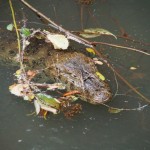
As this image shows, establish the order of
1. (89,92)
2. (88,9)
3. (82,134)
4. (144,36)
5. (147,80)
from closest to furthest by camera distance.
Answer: (82,134) → (89,92) → (147,80) → (144,36) → (88,9)

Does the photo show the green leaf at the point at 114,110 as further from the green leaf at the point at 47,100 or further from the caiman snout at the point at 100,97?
the green leaf at the point at 47,100

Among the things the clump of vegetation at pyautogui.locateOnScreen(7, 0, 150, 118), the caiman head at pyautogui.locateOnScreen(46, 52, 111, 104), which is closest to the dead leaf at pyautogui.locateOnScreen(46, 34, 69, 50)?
the clump of vegetation at pyautogui.locateOnScreen(7, 0, 150, 118)

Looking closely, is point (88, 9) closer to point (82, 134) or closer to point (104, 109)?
point (104, 109)

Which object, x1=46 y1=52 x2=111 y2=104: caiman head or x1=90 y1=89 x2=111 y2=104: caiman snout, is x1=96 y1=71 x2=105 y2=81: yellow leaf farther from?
x1=90 y1=89 x2=111 y2=104: caiman snout

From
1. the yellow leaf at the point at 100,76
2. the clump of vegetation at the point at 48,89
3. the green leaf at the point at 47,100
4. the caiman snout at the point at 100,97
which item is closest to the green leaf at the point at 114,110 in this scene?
the clump of vegetation at the point at 48,89

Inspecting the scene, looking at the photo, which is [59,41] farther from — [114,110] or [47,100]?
[114,110]

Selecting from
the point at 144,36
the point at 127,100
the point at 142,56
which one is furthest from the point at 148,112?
the point at 144,36
